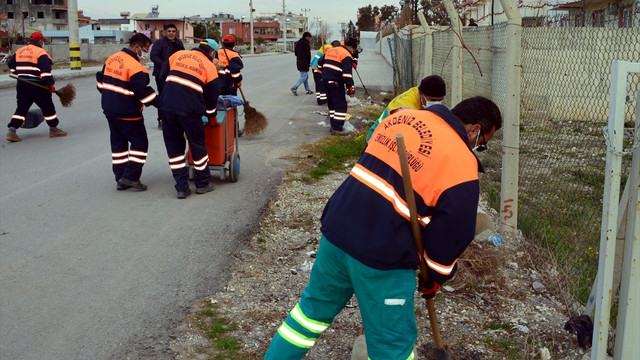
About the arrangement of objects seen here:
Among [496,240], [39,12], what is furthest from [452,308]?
[39,12]

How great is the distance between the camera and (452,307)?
444 centimetres

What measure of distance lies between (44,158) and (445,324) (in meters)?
7.21

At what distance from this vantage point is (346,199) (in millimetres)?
2789

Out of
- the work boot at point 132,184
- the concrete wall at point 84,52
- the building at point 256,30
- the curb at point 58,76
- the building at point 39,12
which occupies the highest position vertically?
the building at point 256,30

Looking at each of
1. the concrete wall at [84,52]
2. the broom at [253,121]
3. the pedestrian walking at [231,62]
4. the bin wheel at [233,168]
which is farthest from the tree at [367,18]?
the bin wheel at [233,168]

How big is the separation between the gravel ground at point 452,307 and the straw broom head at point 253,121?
190 inches

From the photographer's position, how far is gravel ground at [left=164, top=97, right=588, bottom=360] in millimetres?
3850

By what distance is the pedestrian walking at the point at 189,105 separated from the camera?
694 cm

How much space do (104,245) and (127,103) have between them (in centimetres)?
228

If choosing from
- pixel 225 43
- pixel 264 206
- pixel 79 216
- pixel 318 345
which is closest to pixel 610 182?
pixel 318 345

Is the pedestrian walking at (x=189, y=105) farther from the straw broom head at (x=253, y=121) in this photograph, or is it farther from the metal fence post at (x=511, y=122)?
the metal fence post at (x=511, y=122)

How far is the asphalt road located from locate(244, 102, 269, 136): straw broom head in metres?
0.37

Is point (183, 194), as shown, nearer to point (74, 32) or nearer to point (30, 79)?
point (30, 79)

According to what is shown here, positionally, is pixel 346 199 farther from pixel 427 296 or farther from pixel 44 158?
pixel 44 158
